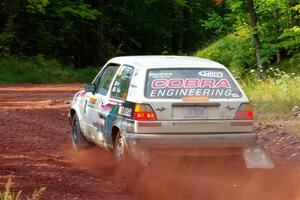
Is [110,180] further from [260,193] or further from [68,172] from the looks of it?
[260,193]

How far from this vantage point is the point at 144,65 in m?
9.09

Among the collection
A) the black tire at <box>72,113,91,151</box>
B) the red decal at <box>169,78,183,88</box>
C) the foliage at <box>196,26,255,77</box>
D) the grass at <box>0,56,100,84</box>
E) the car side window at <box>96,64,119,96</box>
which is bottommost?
the grass at <box>0,56,100,84</box>

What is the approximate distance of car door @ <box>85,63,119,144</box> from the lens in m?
9.95

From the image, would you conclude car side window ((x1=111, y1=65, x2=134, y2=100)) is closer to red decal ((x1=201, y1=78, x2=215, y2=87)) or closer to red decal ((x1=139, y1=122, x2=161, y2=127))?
red decal ((x1=139, y1=122, x2=161, y2=127))

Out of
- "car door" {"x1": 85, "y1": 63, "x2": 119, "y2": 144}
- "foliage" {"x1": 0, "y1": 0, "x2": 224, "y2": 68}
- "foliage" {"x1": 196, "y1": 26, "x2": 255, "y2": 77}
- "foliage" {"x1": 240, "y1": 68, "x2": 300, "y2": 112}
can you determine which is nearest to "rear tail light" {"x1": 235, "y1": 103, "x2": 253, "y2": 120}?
"car door" {"x1": 85, "y1": 63, "x2": 119, "y2": 144}

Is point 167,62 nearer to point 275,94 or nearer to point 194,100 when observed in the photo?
point 194,100

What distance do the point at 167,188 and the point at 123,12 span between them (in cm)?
3904

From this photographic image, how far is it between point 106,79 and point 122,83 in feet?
2.81

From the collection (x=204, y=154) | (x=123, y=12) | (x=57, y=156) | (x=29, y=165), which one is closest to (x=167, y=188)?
(x=204, y=154)

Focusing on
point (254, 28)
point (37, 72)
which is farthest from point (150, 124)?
point (37, 72)

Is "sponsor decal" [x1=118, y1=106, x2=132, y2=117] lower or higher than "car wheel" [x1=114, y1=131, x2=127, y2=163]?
higher

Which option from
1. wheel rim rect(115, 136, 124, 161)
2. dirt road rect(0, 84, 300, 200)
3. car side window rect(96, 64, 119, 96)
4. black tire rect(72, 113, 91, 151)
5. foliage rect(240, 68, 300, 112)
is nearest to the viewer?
dirt road rect(0, 84, 300, 200)

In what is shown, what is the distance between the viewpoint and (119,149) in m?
9.04

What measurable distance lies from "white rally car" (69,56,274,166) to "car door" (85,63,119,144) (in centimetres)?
54
